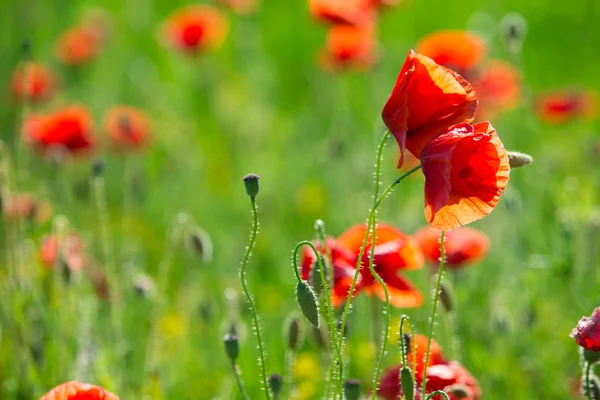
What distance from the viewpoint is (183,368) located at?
3111 mm

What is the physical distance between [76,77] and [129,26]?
1.10 meters

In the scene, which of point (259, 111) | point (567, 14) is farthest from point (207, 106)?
point (567, 14)

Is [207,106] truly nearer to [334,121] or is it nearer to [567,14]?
[334,121]

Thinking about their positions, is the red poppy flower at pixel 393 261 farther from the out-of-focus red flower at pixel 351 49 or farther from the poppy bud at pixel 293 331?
the out-of-focus red flower at pixel 351 49

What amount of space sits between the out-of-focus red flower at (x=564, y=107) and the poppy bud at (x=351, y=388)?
262 cm

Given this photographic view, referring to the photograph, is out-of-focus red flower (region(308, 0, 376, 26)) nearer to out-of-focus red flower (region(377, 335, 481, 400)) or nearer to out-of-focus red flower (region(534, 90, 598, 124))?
out-of-focus red flower (region(534, 90, 598, 124))

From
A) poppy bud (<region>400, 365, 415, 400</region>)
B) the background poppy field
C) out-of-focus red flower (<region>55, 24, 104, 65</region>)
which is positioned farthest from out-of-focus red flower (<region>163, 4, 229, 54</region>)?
poppy bud (<region>400, 365, 415, 400</region>)

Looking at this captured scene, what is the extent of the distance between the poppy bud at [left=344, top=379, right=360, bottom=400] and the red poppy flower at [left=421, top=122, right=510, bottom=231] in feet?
1.18

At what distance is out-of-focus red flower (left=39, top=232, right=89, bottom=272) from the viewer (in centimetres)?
249

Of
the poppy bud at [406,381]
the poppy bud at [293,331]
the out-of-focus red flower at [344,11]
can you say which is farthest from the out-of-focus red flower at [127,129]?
the poppy bud at [406,381]

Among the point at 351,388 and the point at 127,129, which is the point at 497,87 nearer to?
the point at 127,129

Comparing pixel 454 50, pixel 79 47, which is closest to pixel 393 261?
pixel 454 50

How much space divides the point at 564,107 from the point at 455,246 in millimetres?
1677

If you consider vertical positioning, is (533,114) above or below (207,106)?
below
